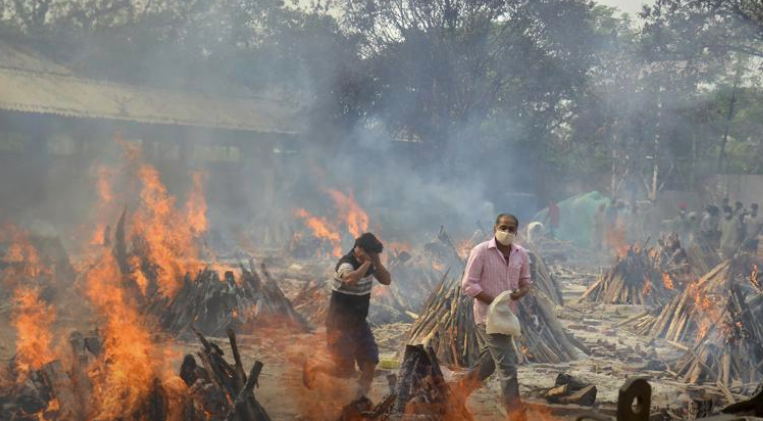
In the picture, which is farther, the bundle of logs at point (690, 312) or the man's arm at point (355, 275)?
the bundle of logs at point (690, 312)

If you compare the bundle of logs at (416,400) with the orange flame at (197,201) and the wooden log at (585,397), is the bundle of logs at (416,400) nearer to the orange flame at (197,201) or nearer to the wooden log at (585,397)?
the wooden log at (585,397)

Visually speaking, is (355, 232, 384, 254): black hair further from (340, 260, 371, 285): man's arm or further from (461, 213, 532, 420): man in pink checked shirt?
(461, 213, 532, 420): man in pink checked shirt

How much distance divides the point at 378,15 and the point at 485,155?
7570mm

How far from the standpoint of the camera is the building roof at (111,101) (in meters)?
18.4

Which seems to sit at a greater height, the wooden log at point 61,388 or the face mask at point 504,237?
the face mask at point 504,237

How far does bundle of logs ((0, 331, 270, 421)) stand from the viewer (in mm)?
5039

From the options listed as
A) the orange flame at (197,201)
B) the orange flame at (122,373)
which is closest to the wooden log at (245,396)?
the orange flame at (122,373)

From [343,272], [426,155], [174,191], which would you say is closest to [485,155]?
[426,155]

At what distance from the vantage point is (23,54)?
21000 mm

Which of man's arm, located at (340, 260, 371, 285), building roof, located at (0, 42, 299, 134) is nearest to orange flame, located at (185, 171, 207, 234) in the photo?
building roof, located at (0, 42, 299, 134)

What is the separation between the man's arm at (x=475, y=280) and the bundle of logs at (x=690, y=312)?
3.90 meters

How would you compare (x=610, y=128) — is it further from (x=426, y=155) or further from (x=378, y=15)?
(x=378, y=15)

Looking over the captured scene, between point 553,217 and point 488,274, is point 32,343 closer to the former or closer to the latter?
point 488,274

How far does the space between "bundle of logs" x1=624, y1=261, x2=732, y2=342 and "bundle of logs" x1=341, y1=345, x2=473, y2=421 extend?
4.36 metres
